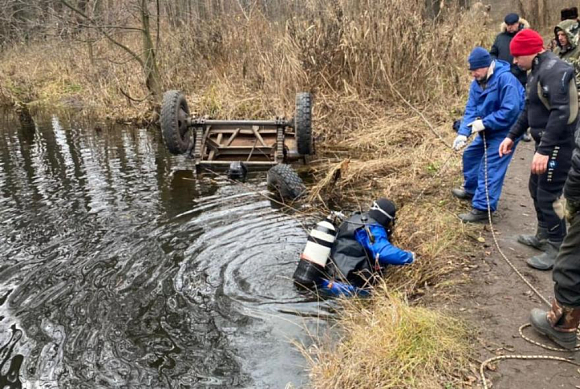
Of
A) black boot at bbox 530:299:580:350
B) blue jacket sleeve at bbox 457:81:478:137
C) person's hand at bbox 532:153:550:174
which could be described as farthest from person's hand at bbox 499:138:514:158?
black boot at bbox 530:299:580:350

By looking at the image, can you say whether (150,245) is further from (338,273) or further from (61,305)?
(338,273)

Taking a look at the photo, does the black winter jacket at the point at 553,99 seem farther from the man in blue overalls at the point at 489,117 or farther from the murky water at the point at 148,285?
the murky water at the point at 148,285

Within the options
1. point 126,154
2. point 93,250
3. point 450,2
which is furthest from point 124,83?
point 93,250

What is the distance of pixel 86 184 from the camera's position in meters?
8.51

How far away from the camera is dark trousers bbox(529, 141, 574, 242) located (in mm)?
4012

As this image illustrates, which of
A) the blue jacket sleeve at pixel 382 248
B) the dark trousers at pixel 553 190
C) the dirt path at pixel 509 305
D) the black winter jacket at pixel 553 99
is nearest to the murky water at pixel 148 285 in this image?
the blue jacket sleeve at pixel 382 248

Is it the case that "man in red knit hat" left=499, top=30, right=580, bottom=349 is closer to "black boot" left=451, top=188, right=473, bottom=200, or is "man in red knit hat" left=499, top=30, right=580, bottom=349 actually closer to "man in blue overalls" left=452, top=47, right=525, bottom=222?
"man in blue overalls" left=452, top=47, right=525, bottom=222

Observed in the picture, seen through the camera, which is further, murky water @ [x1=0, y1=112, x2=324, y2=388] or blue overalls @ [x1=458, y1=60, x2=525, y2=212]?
blue overalls @ [x1=458, y1=60, x2=525, y2=212]

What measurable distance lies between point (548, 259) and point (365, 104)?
23.4 ft

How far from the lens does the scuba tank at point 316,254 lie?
15.1 ft

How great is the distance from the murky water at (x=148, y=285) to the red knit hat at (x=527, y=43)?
9.24ft

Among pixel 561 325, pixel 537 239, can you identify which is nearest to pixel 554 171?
pixel 537 239

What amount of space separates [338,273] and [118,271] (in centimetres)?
239

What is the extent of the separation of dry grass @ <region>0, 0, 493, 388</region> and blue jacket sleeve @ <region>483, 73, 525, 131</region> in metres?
1.14
